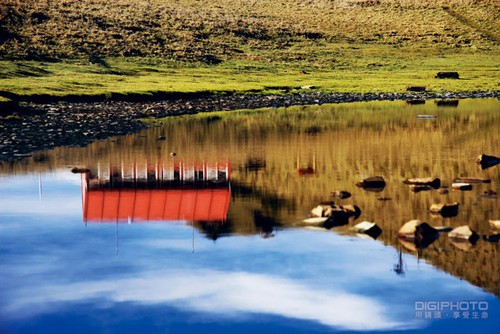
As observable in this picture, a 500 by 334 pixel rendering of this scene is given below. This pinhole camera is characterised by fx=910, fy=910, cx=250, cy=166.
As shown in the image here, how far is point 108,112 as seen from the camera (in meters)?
53.9

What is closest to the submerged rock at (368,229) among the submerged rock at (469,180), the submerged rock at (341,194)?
the submerged rock at (341,194)

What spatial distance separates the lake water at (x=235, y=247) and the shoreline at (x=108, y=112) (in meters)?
3.72

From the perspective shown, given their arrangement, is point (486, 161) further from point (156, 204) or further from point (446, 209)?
point (156, 204)

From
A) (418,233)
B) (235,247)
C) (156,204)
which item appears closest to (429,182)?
(418,233)

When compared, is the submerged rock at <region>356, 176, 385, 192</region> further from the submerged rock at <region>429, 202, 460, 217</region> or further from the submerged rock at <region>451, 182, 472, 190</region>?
the submerged rock at <region>429, 202, 460, 217</region>

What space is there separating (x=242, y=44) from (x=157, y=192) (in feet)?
310

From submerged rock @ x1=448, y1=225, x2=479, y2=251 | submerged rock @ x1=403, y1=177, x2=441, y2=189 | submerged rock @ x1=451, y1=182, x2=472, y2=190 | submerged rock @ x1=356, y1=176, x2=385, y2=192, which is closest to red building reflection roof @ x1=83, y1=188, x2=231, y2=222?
submerged rock @ x1=356, y1=176, x2=385, y2=192

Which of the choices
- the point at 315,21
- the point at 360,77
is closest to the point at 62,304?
the point at 360,77

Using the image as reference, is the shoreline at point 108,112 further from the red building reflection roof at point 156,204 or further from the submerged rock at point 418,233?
the submerged rock at point 418,233

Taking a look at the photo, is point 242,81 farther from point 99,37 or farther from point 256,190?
point 256,190

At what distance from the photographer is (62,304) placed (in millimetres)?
14484

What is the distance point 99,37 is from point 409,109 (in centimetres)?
5689

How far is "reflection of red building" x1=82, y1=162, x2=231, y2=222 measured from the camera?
22.3 metres

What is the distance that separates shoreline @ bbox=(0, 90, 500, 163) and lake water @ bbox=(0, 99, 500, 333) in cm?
372
